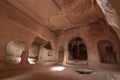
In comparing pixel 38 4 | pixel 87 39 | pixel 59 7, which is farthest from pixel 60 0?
pixel 87 39

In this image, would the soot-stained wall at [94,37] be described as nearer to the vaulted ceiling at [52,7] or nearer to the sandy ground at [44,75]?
the vaulted ceiling at [52,7]

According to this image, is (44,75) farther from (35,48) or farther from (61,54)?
(35,48)

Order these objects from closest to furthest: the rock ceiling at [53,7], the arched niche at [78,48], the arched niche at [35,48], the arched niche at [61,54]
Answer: the rock ceiling at [53,7]
the arched niche at [35,48]
the arched niche at [61,54]
the arched niche at [78,48]

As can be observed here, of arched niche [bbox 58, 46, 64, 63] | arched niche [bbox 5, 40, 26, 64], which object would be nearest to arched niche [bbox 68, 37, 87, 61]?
arched niche [bbox 58, 46, 64, 63]

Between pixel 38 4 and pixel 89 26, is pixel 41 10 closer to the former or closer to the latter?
pixel 38 4

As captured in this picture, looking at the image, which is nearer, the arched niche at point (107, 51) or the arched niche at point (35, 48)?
the arched niche at point (107, 51)

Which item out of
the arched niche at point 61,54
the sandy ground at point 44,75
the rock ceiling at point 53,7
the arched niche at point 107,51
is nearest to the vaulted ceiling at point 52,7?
the rock ceiling at point 53,7

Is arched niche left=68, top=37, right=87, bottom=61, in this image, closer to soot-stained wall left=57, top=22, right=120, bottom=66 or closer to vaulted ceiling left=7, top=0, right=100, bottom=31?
soot-stained wall left=57, top=22, right=120, bottom=66

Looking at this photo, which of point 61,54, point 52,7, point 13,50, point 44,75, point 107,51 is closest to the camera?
point 44,75

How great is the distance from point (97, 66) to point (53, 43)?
13.7 feet

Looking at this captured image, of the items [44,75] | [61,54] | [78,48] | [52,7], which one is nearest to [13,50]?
[61,54]

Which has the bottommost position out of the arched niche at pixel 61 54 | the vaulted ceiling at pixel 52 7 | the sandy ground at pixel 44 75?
the sandy ground at pixel 44 75

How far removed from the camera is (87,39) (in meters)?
7.97

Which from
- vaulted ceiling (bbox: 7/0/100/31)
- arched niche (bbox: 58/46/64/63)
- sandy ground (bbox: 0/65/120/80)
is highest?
vaulted ceiling (bbox: 7/0/100/31)
